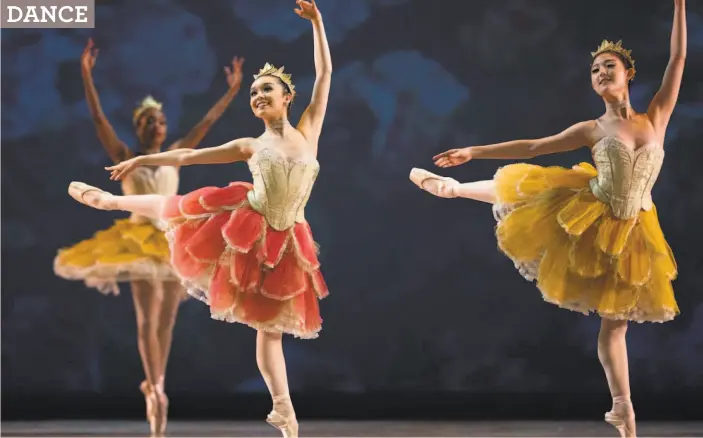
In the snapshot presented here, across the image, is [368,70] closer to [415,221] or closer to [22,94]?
[415,221]

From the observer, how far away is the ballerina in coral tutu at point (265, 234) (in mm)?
3729

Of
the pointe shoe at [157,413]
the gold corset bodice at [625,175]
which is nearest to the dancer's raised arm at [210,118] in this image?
the pointe shoe at [157,413]

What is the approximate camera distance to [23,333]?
574 cm

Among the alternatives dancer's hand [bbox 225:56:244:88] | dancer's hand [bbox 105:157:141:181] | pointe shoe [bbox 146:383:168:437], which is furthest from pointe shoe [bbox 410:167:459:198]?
pointe shoe [bbox 146:383:168:437]

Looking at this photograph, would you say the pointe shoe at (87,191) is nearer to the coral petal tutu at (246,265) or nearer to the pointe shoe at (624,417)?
the coral petal tutu at (246,265)

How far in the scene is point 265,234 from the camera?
12.3 ft

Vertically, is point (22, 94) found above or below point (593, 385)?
above

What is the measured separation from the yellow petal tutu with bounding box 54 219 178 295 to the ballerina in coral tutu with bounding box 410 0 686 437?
150cm

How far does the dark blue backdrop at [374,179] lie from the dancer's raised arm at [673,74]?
1.47 m

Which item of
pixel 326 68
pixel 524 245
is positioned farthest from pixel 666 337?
pixel 326 68

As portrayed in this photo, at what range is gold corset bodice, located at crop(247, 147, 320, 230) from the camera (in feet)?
12.4

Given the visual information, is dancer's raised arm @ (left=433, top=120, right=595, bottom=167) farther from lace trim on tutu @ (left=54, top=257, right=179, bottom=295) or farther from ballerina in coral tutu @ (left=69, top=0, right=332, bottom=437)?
lace trim on tutu @ (left=54, top=257, right=179, bottom=295)

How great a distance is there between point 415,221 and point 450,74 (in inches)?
30.1

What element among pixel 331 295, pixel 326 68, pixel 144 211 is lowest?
pixel 331 295
